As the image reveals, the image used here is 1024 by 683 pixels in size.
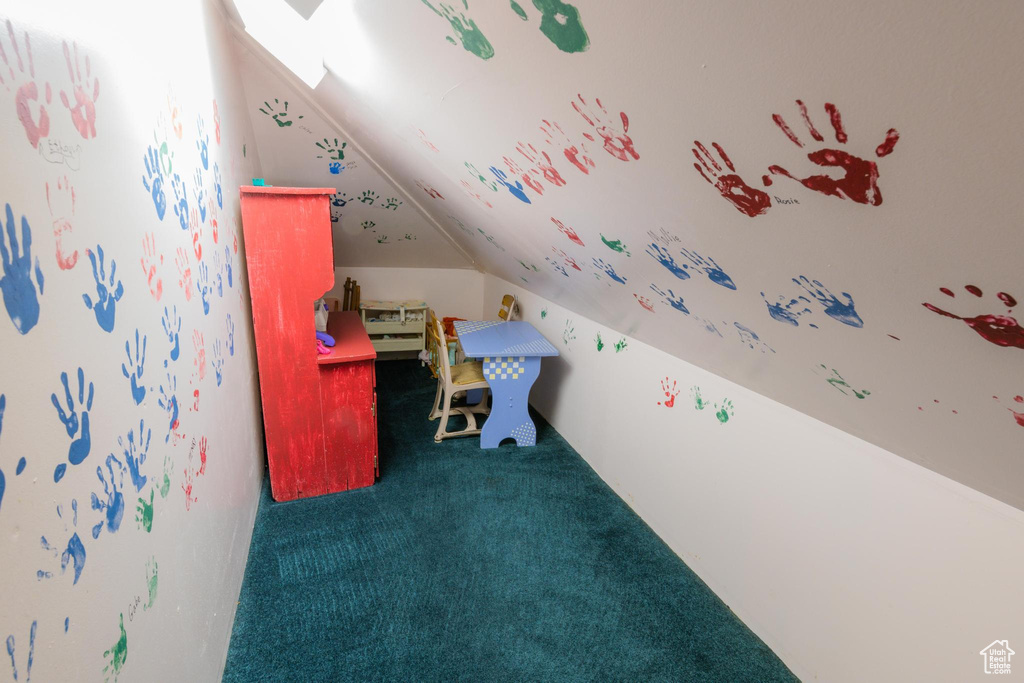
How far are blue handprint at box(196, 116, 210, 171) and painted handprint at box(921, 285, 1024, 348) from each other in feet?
5.74

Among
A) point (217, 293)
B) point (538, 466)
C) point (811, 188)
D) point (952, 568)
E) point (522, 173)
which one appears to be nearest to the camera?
point (811, 188)

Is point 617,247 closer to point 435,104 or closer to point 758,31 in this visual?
point 435,104

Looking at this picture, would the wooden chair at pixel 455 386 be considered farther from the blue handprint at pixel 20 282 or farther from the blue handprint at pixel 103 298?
the blue handprint at pixel 20 282

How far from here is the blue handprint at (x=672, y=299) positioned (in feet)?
4.73

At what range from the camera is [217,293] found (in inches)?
61.1

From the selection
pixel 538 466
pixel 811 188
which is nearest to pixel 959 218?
pixel 811 188

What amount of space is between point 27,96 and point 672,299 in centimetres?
140

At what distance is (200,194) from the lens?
140cm

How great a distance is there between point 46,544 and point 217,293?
1.12 meters

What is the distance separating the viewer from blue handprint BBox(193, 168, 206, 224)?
4.48ft

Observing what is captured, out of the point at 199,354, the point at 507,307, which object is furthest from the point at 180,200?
the point at 507,307

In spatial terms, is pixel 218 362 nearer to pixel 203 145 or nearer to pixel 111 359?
pixel 203 145

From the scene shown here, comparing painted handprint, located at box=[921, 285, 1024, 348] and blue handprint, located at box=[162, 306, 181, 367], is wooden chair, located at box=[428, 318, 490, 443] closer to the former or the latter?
blue handprint, located at box=[162, 306, 181, 367]

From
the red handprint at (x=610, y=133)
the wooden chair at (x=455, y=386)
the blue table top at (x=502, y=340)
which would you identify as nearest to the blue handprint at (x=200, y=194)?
the red handprint at (x=610, y=133)
